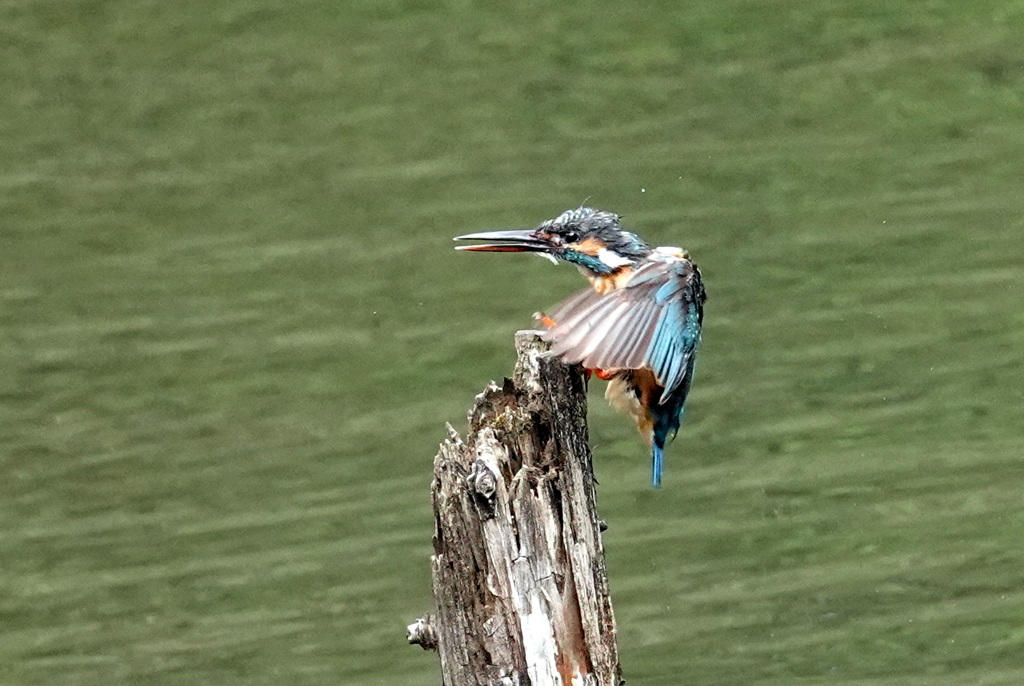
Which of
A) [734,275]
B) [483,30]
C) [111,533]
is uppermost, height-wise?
[483,30]

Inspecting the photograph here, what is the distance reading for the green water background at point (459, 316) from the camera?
19.4ft

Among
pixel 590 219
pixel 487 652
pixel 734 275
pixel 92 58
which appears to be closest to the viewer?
pixel 487 652

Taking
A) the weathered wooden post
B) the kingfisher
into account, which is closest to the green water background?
the kingfisher

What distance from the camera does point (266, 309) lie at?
6.86 m

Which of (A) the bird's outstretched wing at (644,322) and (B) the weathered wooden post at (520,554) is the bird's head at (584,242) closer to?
(A) the bird's outstretched wing at (644,322)

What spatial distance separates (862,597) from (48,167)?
4.02m

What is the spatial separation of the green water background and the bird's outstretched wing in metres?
2.06

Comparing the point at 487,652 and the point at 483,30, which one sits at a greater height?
the point at 483,30

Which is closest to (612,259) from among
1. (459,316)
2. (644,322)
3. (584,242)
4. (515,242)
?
(584,242)

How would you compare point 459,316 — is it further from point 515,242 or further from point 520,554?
point 520,554

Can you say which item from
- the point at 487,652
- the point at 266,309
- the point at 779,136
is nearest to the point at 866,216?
the point at 779,136

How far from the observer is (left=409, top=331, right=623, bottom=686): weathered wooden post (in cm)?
326

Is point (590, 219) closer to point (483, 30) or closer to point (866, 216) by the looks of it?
point (866, 216)

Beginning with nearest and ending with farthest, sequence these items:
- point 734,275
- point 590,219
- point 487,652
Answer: point 487,652
point 590,219
point 734,275
